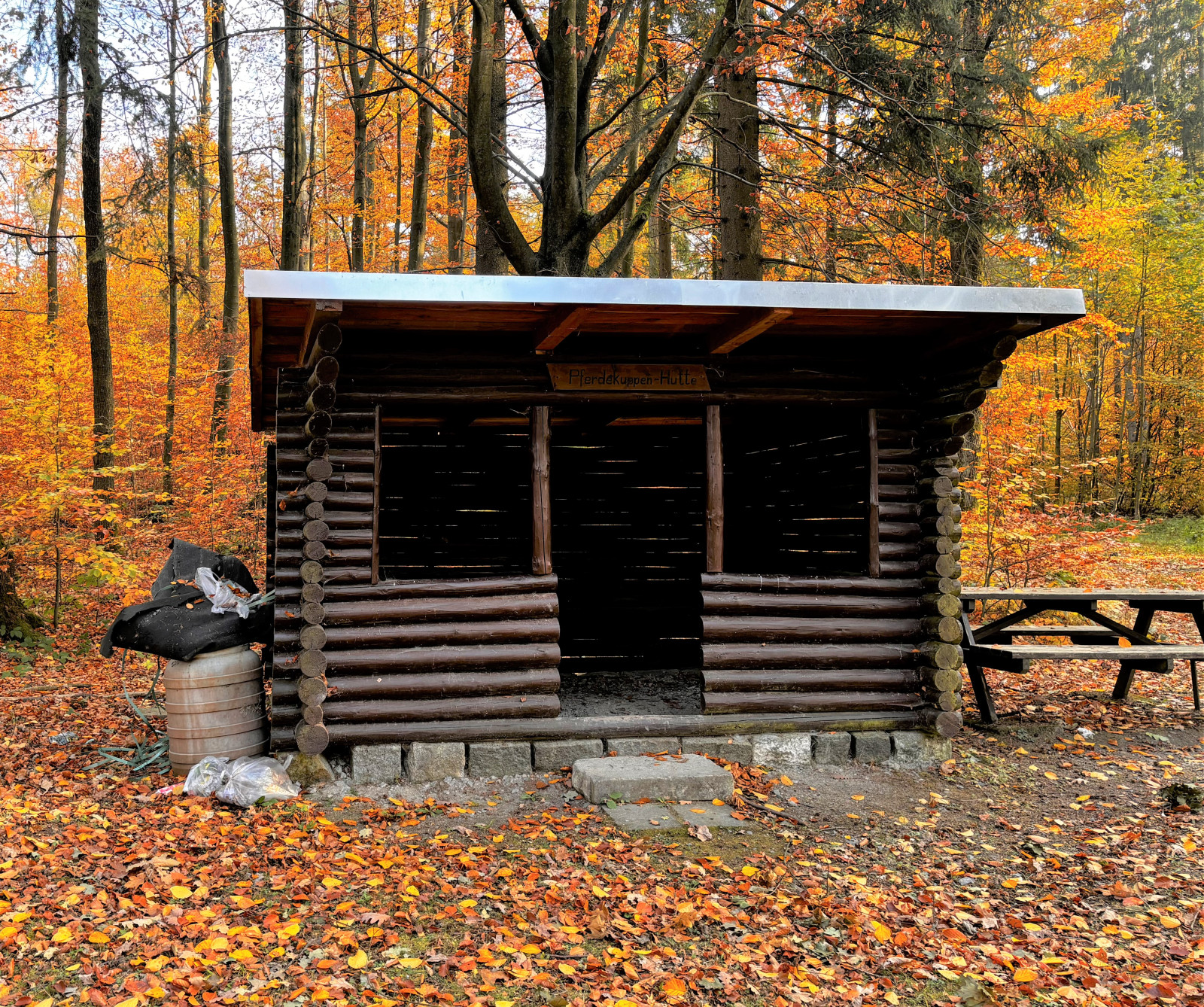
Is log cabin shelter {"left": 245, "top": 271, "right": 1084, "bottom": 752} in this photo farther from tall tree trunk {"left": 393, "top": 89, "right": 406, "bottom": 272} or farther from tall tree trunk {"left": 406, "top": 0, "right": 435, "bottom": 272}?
tall tree trunk {"left": 393, "top": 89, "right": 406, "bottom": 272}

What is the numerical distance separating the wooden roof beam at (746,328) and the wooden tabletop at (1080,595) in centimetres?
334

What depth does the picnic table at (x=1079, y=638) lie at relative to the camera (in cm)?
730

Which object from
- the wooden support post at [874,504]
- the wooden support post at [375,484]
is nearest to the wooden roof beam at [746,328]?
the wooden support post at [874,504]

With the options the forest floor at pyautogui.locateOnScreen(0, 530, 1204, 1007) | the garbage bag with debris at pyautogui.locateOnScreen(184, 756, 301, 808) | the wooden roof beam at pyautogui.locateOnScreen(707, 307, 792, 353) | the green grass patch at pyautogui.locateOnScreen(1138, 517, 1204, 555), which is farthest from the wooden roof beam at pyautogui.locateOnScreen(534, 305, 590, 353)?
the green grass patch at pyautogui.locateOnScreen(1138, 517, 1204, 555)

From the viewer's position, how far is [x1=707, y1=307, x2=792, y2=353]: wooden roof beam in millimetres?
5730

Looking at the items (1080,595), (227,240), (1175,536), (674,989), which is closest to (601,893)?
(674,989)

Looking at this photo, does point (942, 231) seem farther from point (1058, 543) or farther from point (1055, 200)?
point (1058, 543)

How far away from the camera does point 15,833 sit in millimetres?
4812

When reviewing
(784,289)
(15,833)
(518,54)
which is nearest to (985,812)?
(784,289)

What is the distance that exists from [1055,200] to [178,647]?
1113 cm

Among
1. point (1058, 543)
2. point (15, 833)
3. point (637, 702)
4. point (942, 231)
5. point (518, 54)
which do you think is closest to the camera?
point (15, 833)

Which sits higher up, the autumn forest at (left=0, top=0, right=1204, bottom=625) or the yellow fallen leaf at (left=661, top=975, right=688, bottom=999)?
the autumn forest at (left=0, top=0, right=1204, bottom=625)

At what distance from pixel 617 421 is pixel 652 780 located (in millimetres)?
3435

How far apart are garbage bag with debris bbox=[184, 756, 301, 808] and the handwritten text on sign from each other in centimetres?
327
